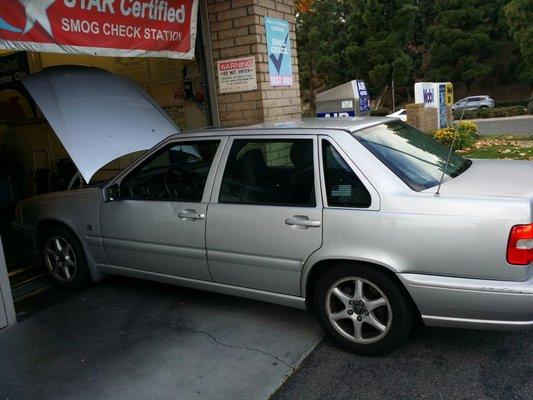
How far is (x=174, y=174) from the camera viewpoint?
14.0ft

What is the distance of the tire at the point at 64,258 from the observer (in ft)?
15.6

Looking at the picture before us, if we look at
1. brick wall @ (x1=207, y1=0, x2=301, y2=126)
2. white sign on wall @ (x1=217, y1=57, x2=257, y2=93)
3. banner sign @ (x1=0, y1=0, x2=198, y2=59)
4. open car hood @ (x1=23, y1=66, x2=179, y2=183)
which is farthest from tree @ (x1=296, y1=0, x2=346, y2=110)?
open car hood @ (x1=23, y1=66, x2=179, y2=183)

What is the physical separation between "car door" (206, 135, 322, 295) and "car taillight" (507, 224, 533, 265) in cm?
115

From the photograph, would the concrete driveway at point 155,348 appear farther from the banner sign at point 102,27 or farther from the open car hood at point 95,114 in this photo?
the banner sign at point 102,27

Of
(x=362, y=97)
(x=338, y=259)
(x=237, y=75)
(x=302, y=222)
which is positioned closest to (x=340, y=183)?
(x=302, y=222)

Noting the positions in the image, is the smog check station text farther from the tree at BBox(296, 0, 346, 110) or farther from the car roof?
the tree at BBox(296, 0, 346, 110)

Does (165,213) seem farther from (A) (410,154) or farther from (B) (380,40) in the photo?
(B) (380,40)

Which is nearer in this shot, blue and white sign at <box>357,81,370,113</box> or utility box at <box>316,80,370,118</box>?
utility box at <box>316,80,370,118</box>

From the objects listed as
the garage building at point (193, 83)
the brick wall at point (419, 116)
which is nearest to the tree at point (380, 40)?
the brick wall at point (419, 116)

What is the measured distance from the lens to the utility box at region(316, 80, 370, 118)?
934 centimetres

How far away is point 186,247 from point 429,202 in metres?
1.95

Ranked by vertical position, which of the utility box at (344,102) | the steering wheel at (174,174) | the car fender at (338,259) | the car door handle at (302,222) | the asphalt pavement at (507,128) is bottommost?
the asphalt pavement at (507,128)

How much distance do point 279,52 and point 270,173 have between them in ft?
11.8

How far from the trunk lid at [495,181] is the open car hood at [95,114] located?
3.05 m
